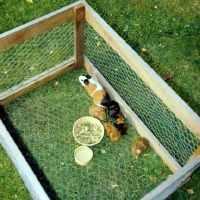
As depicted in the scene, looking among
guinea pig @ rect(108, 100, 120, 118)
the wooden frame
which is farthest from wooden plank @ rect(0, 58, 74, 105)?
guinea pig @ rect(108, 100, 120, 118)

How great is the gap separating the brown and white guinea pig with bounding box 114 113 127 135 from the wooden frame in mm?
87

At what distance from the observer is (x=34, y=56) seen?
4582mm

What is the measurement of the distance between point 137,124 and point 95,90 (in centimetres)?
62

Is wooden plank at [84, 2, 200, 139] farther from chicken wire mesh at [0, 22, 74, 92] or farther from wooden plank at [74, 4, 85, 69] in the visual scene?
chicken wire mesh at [0, 22, 74, 92]

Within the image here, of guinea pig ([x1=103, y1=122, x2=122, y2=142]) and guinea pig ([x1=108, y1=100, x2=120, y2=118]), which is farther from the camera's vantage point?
guinea pig ([x1=108, y1=100, x2=120, y2=118])

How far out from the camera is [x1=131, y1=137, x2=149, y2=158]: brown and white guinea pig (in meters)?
3.70

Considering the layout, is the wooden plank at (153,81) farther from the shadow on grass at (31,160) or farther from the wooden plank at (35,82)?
the shadow on grass at (31,160)

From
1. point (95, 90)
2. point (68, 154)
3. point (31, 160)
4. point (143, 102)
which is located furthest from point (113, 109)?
point (31, 160)

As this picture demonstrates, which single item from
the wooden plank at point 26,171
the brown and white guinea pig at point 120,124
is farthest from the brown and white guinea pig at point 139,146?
the wooden plank at point 26,171

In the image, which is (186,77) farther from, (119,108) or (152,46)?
(119,108)

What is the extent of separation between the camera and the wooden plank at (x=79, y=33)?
3543 mm

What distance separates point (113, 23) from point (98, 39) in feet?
1.53

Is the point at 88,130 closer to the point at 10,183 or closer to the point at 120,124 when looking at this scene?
the point at 120,124

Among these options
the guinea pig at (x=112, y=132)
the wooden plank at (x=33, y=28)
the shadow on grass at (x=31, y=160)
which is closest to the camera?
the wooden plank at (x=33, y=28)
